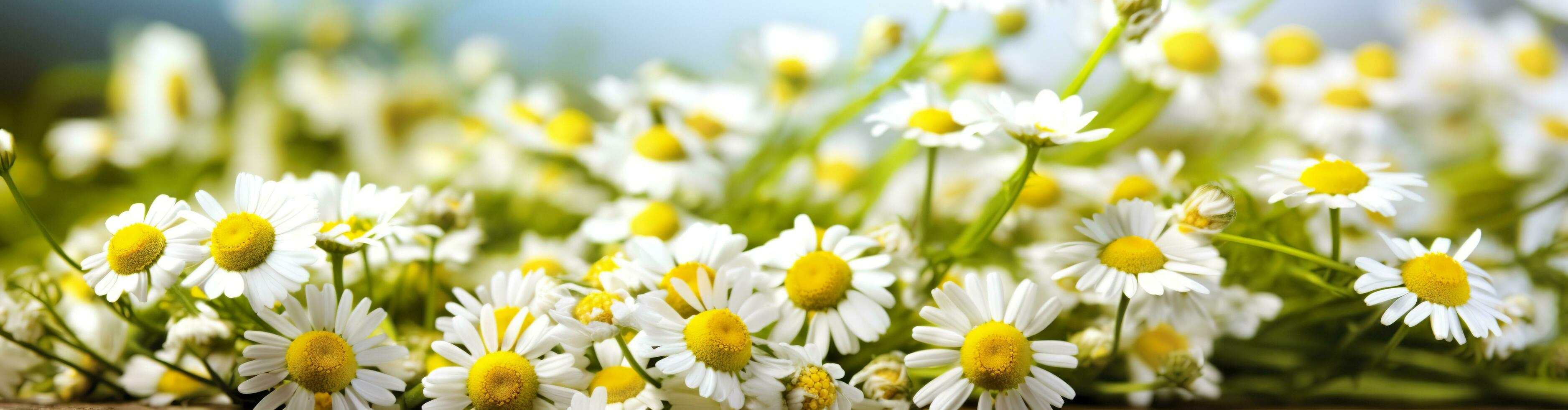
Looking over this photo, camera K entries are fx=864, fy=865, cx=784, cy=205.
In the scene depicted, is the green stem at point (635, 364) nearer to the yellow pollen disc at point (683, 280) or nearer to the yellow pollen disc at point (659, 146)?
the yellow pollen disc at point (683, 280)

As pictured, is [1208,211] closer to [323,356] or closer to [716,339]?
[716,339]

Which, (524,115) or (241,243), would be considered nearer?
(241,243)

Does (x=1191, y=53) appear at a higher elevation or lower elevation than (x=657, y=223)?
higher

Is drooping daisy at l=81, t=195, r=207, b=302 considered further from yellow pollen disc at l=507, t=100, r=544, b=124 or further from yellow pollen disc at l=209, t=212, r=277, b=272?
yellow pollen disc at l=507, t=100, r=544, b=124

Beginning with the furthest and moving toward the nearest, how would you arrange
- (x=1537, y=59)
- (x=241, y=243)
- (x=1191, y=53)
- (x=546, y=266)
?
1. (x=1537, y=59)
2. (x=1191, y=53)
3. (x=546, y=266)
4. (x=241, y=243)

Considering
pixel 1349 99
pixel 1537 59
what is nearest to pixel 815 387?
pixel 1349 99

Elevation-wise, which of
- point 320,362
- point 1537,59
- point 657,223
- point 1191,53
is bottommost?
point 320,362

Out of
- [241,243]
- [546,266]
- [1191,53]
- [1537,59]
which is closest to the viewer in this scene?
[241,243]

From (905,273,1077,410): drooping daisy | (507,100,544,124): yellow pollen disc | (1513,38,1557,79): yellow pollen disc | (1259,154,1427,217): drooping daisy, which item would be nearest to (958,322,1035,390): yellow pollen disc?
(905,273,1077,410): drooping daisy
